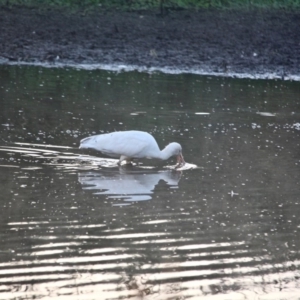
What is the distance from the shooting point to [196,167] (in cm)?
1023

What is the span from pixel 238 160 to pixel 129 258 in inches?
162

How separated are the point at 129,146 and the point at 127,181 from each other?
896 mm

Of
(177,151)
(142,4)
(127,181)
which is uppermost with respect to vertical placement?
(142,4)

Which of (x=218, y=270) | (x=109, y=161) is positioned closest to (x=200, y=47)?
(x=109, y=161)

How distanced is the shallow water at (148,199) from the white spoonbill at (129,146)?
6.4 inches

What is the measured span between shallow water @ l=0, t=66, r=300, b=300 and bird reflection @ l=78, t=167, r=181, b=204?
1 cm

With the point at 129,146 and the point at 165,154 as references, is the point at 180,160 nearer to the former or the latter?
the point at 165,154

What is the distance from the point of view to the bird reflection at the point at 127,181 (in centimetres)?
879

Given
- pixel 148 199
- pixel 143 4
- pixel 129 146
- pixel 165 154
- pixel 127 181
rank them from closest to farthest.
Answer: pixel 148 199, pixel 127 181, pixel 129 146, pixel 165 154, pixel 143 4

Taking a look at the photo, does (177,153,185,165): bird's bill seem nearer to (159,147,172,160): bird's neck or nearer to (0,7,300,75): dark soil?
(159,147,172,160): bird's neck

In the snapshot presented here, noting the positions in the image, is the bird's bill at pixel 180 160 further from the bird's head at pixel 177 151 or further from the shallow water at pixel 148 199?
the shallow water at pixel 148 199

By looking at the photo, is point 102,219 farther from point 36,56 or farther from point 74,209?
point 36,56

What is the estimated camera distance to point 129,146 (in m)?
10.4

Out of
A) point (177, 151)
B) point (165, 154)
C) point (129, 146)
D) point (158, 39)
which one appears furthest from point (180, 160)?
point (158, 39)
